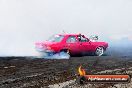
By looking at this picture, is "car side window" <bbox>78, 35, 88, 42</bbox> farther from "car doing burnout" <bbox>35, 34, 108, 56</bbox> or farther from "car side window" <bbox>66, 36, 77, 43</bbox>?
"car side window" <bbox>66, 36, 77, 43</bbox>

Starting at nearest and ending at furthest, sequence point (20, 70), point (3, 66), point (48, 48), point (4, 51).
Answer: point (20, 70) → point (3, 66) → point (48, 48) → point (4, 51)

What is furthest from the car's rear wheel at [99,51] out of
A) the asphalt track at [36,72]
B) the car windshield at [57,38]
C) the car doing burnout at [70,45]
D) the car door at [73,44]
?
the asphalt track at [36,72]

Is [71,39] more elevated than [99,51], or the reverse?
[71,39]

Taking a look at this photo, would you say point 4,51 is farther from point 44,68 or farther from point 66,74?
point 66,74

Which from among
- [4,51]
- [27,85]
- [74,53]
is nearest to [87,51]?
[74,53]

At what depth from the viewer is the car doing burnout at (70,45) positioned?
17875 millimetres

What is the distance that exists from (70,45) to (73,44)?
0.71 ft

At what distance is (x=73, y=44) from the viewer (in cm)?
1861

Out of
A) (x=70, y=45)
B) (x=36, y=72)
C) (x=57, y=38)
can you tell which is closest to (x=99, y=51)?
(x=70, y=45)

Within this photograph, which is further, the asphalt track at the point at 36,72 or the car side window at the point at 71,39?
the car side window at the point at 71,39

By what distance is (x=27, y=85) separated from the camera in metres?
10.0

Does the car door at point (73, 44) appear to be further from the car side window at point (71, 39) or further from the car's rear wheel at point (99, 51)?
the car's rear wheel at point (99, 51)

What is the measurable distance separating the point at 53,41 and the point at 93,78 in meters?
12.8

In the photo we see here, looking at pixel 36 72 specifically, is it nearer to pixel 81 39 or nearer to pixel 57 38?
pixel 57 38
